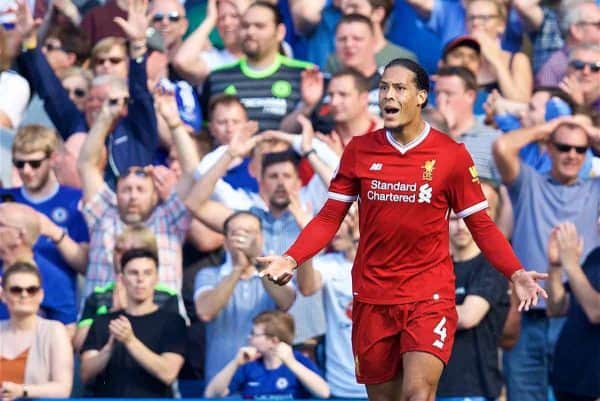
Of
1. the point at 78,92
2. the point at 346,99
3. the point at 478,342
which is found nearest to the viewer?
the point at 478,342


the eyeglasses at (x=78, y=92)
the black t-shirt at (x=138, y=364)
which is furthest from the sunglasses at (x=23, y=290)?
the eyeglasses at (x=78, y=92)

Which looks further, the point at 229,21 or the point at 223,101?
the point at 229,21

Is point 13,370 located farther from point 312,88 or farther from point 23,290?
point 312,88

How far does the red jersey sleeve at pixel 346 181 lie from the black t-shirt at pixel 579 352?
268cm

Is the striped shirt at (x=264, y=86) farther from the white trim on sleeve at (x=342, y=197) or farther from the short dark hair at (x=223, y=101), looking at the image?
the white trim on sleeve at (x=342, y=197)

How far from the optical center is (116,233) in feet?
33.4

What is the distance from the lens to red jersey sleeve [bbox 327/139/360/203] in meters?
7.33

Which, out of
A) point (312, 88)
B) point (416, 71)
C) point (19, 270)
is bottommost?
point (19, 270)

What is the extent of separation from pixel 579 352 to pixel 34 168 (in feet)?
12.7

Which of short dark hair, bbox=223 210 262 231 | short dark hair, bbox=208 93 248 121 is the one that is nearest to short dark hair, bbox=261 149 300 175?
short dark hair, bbox=223 210 262 231

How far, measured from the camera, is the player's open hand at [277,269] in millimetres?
6965

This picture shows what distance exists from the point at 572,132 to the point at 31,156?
3651 millimetres

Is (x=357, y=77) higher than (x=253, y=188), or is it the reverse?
(x=357, y=77)

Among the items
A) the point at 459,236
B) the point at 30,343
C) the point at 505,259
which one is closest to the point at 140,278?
the point at 30,343
